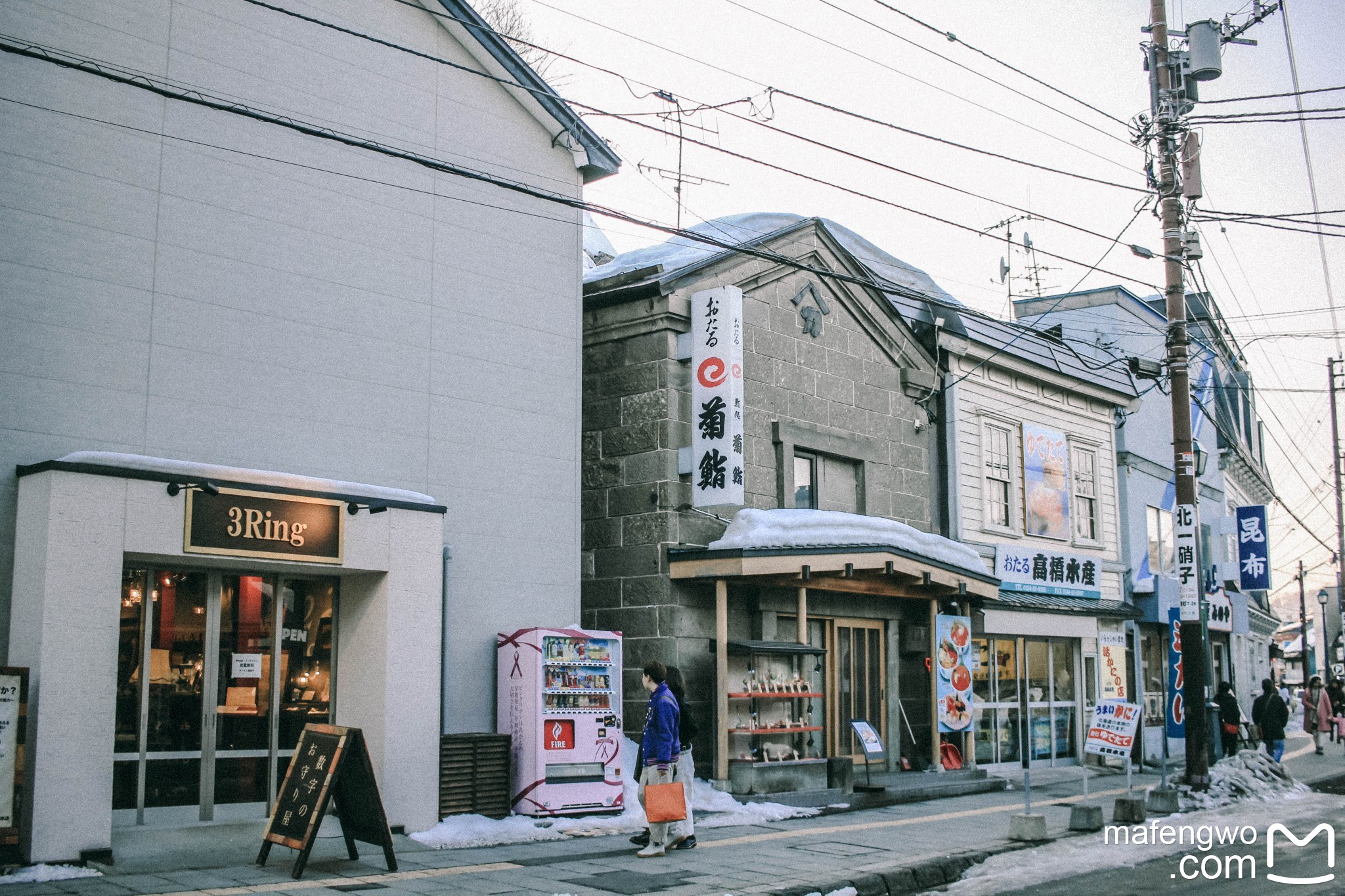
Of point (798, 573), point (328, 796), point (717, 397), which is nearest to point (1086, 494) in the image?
point (798, 573)

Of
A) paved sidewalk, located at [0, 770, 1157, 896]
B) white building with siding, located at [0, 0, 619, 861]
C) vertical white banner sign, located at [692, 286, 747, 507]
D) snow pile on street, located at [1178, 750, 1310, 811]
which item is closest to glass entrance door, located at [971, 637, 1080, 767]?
snow pile on street, located at [1178, 750, 1310, 811]

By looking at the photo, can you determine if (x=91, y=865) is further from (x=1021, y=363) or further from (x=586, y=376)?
(x=1021, y=363)

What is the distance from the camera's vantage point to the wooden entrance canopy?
1571 centimetres

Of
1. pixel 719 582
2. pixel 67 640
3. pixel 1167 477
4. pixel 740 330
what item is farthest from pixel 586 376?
pixel 1167 477

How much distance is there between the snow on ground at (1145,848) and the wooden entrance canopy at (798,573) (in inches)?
169

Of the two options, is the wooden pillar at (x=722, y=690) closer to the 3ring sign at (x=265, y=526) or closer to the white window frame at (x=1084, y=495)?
the 3ring sign at (x=265, y=526)

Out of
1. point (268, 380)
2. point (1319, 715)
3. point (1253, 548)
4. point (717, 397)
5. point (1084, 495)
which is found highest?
point (717, 397)

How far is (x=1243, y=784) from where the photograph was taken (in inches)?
712

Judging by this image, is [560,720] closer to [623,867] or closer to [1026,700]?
[623,867]

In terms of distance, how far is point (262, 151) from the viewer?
12.8 m

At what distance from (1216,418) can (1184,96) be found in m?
19.7

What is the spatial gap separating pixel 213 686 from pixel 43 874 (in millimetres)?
2635

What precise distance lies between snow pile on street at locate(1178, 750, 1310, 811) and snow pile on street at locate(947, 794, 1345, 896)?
248 millimetres

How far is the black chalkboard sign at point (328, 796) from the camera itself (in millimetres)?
10188
